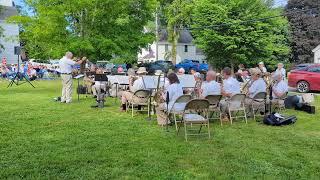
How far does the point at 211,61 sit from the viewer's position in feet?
134

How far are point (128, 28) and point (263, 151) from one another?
15.7 metres

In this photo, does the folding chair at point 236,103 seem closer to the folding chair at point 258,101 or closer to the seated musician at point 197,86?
the folding chair at point 258,101

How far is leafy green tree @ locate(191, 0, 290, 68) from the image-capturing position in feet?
121

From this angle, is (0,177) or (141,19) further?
(141,19)

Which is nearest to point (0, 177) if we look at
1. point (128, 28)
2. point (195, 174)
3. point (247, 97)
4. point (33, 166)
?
point (33, 166)

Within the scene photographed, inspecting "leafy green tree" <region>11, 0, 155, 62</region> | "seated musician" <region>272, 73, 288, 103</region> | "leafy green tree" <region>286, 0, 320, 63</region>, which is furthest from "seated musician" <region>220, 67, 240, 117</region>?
"leafy green tree" <region>286, 0, 320, 63</region>

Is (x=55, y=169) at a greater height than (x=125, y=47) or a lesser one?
lesser

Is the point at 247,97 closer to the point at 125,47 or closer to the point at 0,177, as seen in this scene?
the point at 0,177

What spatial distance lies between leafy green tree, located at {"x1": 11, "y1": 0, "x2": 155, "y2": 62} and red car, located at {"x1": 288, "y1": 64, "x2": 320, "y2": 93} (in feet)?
25.1

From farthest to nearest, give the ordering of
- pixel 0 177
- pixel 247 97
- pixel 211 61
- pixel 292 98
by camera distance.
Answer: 1. pixel 211 61
2. pixel 292 98
3. pixel 247 97
4. pixel 0 177

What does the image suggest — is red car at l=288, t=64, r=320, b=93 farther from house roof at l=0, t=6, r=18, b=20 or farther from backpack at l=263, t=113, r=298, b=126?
house roof at l=0, t=6, r=18, b=20

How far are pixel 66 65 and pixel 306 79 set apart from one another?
40.1 feet

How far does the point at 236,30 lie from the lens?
1442 inches

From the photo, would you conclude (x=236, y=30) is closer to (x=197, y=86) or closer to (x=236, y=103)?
(x=197, y=86)
